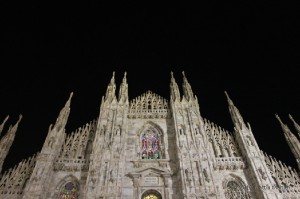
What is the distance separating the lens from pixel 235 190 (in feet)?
61.2

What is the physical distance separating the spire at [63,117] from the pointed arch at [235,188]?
15.9 m

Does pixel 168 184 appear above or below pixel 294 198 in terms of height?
above

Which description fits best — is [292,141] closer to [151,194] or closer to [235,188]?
[235,188]

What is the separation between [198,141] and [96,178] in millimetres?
9437

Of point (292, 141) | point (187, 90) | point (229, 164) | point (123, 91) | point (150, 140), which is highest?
point (123, 91)

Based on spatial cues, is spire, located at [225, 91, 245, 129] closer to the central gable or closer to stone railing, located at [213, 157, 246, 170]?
stone railing, located at [213, 157, 246, 170]

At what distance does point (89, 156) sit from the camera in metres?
20.5

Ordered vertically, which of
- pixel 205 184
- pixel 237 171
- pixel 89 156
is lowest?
pixel 205 184

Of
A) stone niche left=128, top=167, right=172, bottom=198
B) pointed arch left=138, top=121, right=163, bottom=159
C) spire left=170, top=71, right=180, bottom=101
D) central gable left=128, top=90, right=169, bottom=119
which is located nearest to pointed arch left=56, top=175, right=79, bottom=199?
stone niche left=128, top=167, right=172, bottom=198

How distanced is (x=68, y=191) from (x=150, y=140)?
878cm

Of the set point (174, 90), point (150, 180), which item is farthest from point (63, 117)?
point (174, 90)

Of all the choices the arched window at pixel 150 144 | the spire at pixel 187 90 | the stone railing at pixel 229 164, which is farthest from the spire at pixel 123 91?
the stone railing at pixel 229 164

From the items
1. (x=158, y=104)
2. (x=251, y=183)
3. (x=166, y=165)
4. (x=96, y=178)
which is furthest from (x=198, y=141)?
(x=96, y=178)

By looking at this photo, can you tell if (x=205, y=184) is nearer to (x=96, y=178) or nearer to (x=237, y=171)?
(x=237, y=171)
